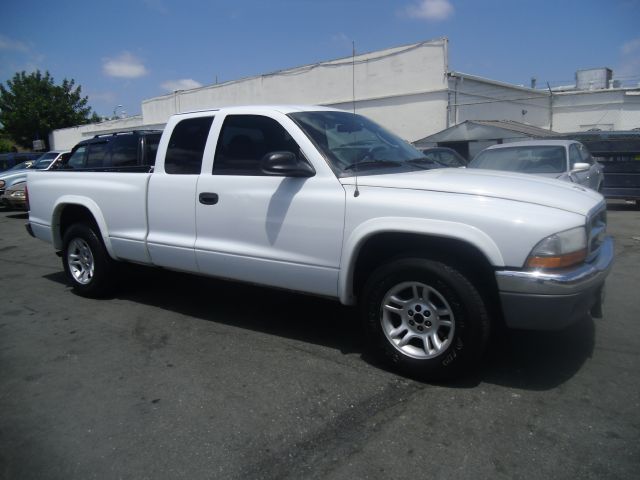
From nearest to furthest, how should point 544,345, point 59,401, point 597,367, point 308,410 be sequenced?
point 308,410, point 59,401, point 597,367, point 544,345

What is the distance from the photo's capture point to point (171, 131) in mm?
4641

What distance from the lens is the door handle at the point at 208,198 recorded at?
13.7 feet

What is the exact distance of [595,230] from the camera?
347 cm

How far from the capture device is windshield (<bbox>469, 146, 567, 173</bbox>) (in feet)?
27.2

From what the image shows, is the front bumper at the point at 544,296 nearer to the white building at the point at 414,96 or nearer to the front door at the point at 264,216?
the front door at the point at 264,216

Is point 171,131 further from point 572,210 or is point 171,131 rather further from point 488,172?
point 572,210

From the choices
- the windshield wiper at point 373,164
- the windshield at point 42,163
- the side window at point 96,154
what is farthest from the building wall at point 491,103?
the windshield at point 42,163

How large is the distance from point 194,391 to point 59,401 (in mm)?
877

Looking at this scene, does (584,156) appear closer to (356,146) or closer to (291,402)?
(356,146)

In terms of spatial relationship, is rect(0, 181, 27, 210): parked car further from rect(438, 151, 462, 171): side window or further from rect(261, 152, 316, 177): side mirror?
rect(261, 152, 316, 177): side mirror

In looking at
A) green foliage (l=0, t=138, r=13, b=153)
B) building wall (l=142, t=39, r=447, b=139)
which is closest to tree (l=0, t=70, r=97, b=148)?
green foliage (l=0, t=138, r=13, b=153)

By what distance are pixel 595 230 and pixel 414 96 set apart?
16.1m

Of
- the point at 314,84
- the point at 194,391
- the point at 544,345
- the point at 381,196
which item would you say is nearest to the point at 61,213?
the point at 194,391

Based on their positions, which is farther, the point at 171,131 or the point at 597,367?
the point at 171,131
